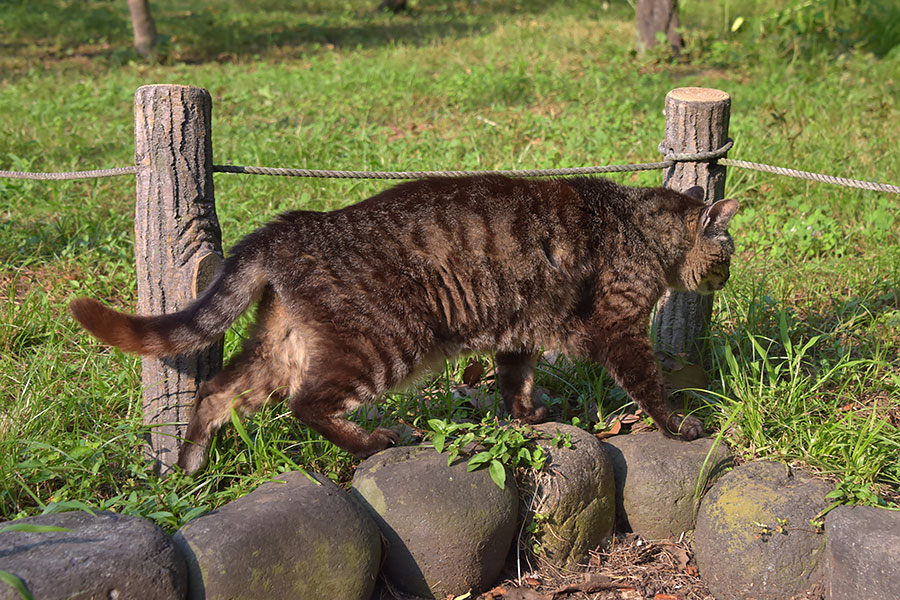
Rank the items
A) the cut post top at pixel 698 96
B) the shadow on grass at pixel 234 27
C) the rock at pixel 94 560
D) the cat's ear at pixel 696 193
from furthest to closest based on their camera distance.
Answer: the shadow on grass at pixel 234 27
the cat's ear at pixel 696 193
the cut post top at pixel 698 96
the rock at pixel 94 560

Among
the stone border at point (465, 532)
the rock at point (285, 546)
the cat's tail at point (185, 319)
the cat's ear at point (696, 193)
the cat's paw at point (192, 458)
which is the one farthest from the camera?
the cat's ear at point (696, 193)

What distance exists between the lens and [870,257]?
207 inches

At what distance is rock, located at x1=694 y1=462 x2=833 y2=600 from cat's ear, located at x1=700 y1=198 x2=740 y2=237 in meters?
1.21

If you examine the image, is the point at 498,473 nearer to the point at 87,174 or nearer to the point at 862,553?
the point at 862,553

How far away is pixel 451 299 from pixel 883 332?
2.49 meters

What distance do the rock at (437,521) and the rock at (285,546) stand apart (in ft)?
0.42

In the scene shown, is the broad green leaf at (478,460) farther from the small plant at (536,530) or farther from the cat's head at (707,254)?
the cat's head at (707,254)

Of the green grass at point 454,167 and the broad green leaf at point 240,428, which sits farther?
the green grass at point 454,167

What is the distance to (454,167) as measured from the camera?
22.1 ft

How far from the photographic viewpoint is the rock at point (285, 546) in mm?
2760

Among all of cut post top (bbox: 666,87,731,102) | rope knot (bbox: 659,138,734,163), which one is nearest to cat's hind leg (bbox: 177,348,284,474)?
rope knot (bbox: 659,138,734,163)

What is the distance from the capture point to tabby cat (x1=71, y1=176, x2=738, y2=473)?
3330 millimetres

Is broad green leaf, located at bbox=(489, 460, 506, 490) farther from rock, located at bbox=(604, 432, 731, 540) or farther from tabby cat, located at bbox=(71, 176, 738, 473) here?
rock, located at bbox=(604, 432, 731, 540)

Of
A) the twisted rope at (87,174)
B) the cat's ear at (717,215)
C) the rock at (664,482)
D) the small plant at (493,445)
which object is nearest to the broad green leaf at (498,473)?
the small plant at (493,445)
